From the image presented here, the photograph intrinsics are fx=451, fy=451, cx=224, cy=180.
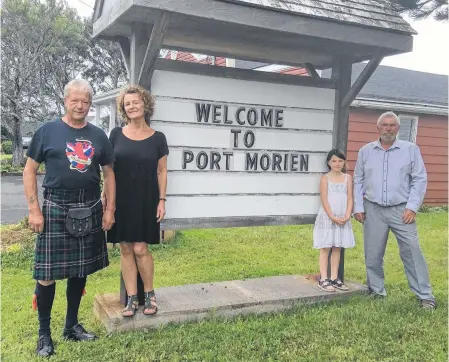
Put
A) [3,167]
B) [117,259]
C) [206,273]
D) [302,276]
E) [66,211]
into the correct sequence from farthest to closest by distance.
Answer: [3,167], [117,259], [206,273], [302,276], [66,211]

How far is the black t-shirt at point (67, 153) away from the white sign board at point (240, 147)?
791mm

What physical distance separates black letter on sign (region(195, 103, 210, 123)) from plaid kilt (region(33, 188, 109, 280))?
129 centimetres

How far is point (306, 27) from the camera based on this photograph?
12.5 feet

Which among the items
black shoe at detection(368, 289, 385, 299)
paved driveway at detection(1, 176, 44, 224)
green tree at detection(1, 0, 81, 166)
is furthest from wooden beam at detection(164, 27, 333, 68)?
green tree at detection(1, 0, 81, 166)

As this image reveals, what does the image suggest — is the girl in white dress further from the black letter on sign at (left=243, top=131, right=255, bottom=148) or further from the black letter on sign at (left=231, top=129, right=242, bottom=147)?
the black letter on sign at (left=231, top=129, right=242, bottom=147)

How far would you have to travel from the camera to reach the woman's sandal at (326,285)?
456 cm

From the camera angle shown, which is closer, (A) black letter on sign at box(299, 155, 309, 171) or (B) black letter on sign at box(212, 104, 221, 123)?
(B) black letter on sign at box(212, 104, 221, 123)

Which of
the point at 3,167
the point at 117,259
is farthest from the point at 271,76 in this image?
the point at 3,167

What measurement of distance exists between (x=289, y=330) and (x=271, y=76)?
2382 millimetres

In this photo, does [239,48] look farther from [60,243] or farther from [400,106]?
[400,106]

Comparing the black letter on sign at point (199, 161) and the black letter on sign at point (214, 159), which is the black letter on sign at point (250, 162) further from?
the black letter on sign at point (199, 161)

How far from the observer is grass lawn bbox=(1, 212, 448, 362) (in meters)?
3.29

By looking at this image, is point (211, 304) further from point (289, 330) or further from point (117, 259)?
point (117, 259)

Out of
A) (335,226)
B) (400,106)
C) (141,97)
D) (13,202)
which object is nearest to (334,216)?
(335,226)
